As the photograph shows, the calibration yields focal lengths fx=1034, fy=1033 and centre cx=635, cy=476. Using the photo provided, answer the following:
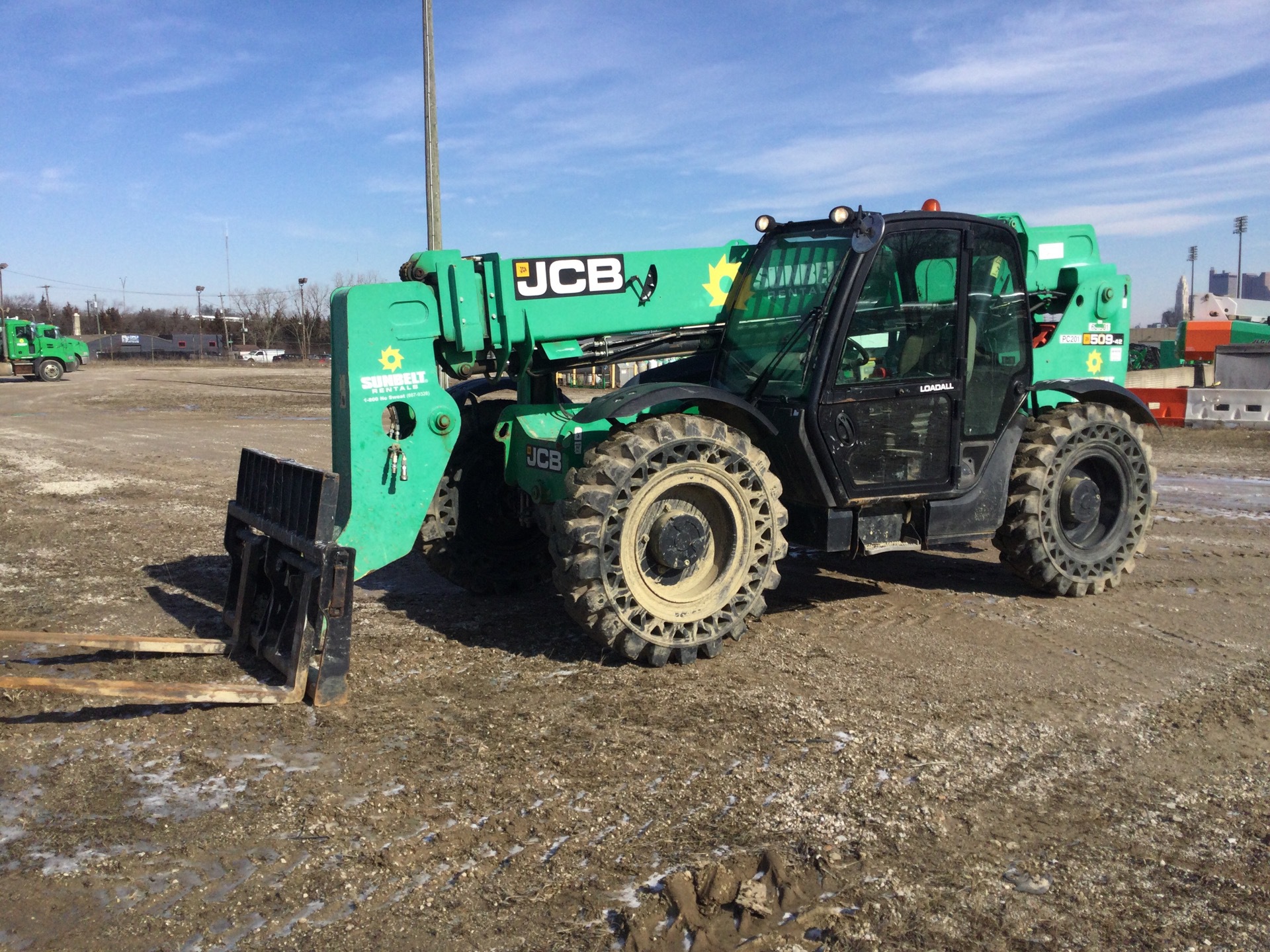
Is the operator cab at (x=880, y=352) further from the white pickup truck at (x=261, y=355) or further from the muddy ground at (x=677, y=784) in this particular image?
the white pickup truck at (x=261, y=355)

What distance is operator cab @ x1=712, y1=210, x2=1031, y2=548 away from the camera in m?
5.97

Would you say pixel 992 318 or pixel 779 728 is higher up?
pixel 992 318

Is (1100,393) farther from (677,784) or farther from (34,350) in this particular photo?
(34,350)

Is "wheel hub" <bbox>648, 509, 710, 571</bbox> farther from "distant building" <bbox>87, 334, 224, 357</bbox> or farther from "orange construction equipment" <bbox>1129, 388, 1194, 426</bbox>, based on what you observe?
"distant building" <bbox>87, 334, 224, 357</bbox>

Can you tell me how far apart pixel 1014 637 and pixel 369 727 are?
12.4 ft

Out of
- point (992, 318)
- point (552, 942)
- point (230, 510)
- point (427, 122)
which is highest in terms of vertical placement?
point (427, 122)

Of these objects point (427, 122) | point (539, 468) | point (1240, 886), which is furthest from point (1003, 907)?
point (427, 122)

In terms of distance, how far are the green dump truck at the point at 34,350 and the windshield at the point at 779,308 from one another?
38795 millimetres

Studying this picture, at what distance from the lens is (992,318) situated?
6562 millimetres

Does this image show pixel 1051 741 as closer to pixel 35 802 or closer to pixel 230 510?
pixel 35 802

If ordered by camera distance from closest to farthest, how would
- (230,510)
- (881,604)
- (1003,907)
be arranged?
(1003,907)
(230,510)
(881,604)

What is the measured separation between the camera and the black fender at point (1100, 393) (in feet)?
23.5

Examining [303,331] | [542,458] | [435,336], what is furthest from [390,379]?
[303,331]

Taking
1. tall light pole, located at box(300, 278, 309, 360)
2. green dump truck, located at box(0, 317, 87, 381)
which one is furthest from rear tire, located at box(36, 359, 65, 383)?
tall light pole, located at box(300, 278, 309, 360)
